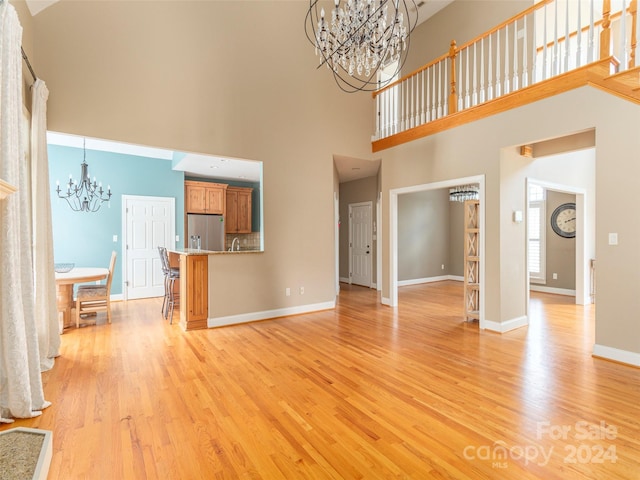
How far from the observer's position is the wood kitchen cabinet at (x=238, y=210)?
8.01 meters

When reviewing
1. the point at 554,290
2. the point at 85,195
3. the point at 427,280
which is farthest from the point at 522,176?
the point at 85,195

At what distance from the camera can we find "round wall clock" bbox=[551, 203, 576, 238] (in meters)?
6.72

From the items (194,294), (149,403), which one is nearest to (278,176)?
(194,294)

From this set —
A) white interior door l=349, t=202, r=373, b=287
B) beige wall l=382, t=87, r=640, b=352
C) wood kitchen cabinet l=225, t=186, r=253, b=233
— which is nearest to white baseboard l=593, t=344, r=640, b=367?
beige wall l=382, t=87, r=640, b=352

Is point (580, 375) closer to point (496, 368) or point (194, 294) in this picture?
point (496, 368)

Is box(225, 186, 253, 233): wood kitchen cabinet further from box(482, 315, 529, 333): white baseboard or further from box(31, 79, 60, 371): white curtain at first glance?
box(482, 315, 529, 333): white baseboard

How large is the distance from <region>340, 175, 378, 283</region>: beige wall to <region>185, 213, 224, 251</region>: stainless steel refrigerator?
3246mm

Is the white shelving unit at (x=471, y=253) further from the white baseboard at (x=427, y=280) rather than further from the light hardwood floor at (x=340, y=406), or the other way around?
the white baseboard at (x=427, y=280)

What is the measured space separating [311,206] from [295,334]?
2228 millimetres

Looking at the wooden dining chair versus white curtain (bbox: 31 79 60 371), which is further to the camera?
the wooden dining chair

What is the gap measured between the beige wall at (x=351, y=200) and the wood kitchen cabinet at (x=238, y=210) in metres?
2.54

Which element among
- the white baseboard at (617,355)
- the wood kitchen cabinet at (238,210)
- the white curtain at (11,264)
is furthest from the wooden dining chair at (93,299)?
the white baseboard at (617,355)

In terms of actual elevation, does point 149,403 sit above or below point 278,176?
below

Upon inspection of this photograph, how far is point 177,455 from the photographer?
1.91 metres
